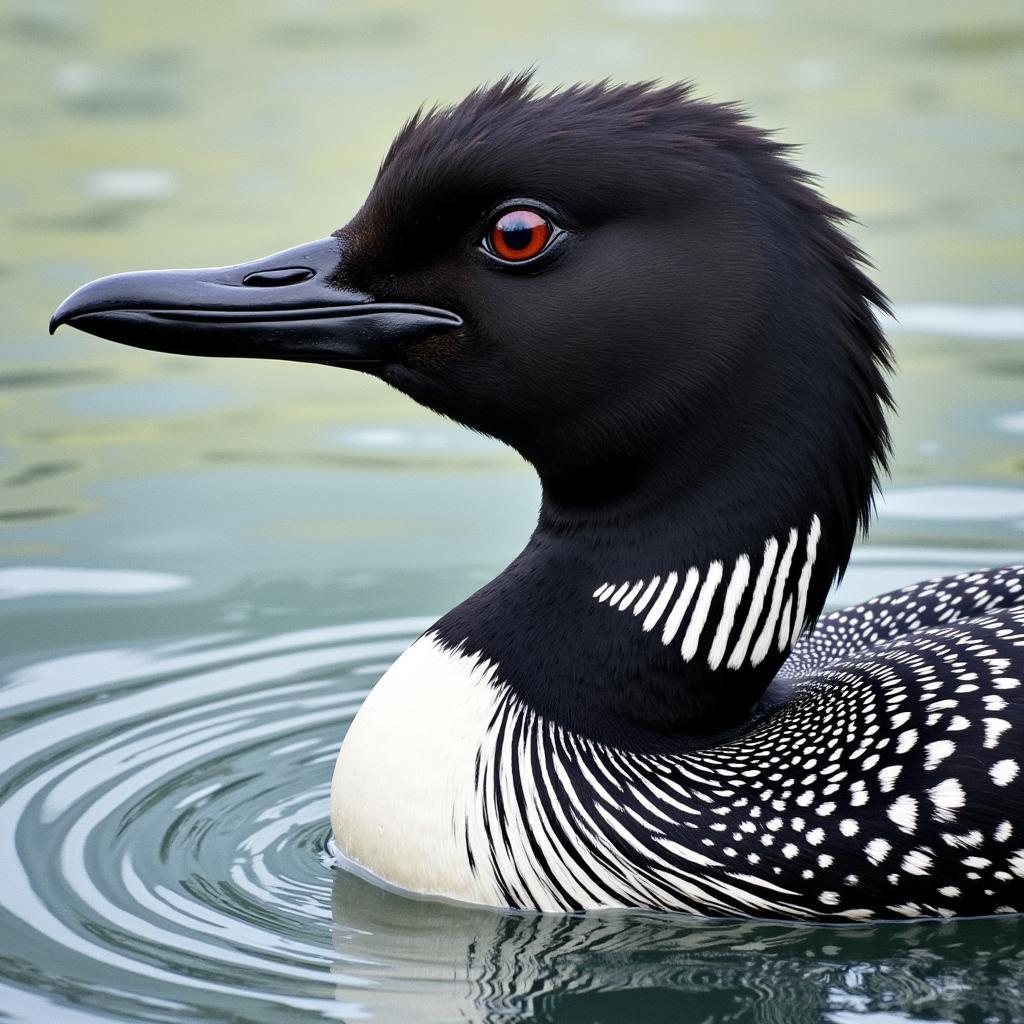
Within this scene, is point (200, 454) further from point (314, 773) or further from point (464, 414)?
point (464, 414)

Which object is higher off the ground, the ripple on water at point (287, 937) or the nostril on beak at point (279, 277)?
the nostril on beak at point (279, 277)

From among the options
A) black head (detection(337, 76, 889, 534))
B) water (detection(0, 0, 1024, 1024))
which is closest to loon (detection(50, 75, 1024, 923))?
black head (detection(337, 76, 889, 534))

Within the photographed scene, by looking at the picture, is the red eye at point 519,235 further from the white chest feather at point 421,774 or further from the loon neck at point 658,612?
the white chest feather at point 421,774

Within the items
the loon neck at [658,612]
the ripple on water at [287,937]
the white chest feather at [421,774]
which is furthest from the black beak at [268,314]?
the ripple on water at [287,937]

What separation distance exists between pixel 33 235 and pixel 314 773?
6.46 metres

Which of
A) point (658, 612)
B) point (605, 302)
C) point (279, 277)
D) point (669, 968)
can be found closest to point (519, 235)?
point (605, 302)

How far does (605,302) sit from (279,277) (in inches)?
28.9

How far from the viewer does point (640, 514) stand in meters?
4.73

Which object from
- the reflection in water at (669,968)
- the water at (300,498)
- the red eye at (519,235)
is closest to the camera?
the reflection in water at (669,968)

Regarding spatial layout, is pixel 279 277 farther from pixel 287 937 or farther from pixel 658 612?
pixel 287 937

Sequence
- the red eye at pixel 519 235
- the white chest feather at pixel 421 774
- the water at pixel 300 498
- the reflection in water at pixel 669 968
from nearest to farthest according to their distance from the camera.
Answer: the reflection in water at pixel 669 968
the water at pixel 300 498
the red eye at pixel 519 235
the white chest feather at pixel 421 774

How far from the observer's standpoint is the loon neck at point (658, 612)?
4672mm

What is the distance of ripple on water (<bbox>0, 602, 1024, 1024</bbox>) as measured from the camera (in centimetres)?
434

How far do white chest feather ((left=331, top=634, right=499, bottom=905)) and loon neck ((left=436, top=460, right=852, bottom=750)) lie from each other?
9cm
